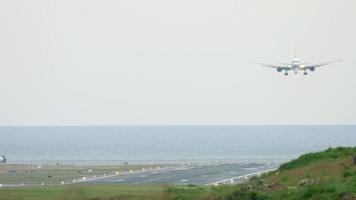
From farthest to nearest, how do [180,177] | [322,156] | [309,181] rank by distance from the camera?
[180,177] < [322,156] < [309,181]

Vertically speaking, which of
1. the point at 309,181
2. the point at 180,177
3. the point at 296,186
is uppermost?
the point at 180,177

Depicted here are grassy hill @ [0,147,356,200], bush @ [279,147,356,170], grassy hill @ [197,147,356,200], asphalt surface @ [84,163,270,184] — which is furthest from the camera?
asphalt surface @ [84,163,270,184]

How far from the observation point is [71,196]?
43156 mm

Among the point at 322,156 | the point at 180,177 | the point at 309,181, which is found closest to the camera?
the point at 309,181

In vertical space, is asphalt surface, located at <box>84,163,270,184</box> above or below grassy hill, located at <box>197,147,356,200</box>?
above

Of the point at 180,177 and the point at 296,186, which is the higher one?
the point at 180,177

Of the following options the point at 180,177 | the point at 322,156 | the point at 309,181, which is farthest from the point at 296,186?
the point at 180,177

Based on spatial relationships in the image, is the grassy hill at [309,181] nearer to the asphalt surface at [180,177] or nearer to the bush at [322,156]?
the bush at [322,156]

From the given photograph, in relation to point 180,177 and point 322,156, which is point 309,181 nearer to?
point 322,156

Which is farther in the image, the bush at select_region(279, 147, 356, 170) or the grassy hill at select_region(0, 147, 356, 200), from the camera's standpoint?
the bush at select_region(279, 147, 356, 170)

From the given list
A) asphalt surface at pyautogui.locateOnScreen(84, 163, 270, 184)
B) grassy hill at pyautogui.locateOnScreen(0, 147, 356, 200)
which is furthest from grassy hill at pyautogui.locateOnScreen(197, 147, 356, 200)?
asphalt surface at pyautogui.locateOnScreen(84, 163, 270, 184)

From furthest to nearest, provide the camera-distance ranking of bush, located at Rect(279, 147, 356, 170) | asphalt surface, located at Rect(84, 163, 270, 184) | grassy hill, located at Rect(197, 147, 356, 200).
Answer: asphalt surface, located at Rect(84, 163, 270, 184) < bush, located at Rect(279, 147, 356, 170) < grassy hill, located at Rect(197, 147, 356, 200)

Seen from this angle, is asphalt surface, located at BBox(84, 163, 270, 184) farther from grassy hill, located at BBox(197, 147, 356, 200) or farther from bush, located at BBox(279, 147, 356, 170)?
grassy hill, located at BBox(197, 147, 356, 200)

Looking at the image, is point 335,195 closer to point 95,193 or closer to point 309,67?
point 95,193
